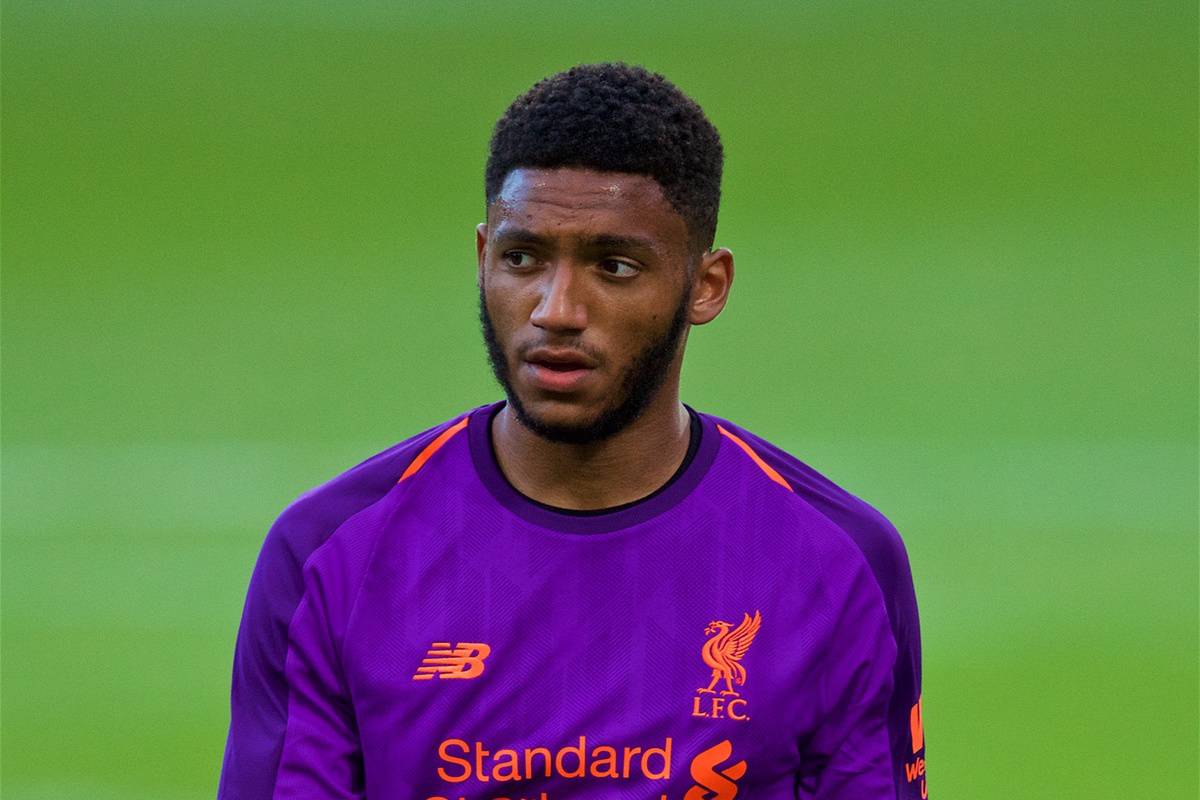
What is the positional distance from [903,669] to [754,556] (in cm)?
25

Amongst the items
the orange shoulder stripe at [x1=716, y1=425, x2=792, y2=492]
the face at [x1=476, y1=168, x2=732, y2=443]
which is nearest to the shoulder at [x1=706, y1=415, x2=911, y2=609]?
the orange shoulder stripe at [x1=716, y1=425, x2=792, y2=492]

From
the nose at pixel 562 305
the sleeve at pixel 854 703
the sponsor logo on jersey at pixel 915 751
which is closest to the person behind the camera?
the nose at pixel 562 305

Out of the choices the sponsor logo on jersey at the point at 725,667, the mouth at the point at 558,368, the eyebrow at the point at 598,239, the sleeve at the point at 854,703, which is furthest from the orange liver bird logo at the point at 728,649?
the eyebrow at the point at 598,239

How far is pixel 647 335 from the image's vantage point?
91.1 inches

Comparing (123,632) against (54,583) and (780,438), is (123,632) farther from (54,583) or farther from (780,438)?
(780,438)

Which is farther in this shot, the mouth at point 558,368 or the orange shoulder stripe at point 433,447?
the orange shoulder stripe at point 433,447

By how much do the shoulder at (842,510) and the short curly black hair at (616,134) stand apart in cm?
29

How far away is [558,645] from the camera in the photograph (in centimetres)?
230

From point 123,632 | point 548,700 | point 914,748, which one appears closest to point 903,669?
point 914,748

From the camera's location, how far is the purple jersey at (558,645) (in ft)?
7.43

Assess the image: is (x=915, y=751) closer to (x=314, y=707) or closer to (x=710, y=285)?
(x=710, y=285)

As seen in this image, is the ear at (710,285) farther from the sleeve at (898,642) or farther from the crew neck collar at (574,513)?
the sleeve at (898,642)

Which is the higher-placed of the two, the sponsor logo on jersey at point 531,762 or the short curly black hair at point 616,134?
the short curly black hair at point 616,134

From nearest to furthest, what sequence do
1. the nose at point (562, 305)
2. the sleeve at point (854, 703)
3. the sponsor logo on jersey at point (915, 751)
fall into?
the nose at point (562, 305) → the sleeve at point (854, 703) → the sponsor logo on jersey at point (915, 751)
